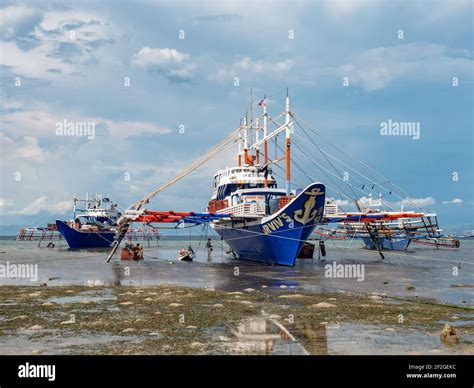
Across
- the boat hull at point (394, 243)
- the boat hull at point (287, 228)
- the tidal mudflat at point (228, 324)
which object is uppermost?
the boat hull at point (287, 228)

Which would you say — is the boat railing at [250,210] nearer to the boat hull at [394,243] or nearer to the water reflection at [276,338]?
the water reflection at [276,338]

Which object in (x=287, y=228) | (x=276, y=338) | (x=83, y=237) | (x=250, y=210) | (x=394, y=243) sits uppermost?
(x=250, y=210)

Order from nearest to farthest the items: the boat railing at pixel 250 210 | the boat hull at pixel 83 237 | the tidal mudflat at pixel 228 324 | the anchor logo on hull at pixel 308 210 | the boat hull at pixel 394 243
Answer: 1. the tidal mudflat at pixel 228 324
2. the anchor logo on hull at pixel 308 210
3. the boat railing at pixel 250 210
4. the boat hull at pixel 394 243
5. the boat hull at pixel 83 237

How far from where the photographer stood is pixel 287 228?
3906 centimetres

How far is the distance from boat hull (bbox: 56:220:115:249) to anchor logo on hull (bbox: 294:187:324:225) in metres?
64.1

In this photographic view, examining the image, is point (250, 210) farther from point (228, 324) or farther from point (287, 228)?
point (228, 324)

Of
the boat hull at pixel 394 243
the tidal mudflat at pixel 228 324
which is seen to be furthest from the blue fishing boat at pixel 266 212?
the boat hull at pixel 394 243

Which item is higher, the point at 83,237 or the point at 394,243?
the point at 83,237

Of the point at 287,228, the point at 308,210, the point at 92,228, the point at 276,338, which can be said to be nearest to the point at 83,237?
the point at 92,228

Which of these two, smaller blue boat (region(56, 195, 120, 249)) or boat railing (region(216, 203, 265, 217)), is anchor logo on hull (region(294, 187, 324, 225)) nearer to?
boat railing (region(216, 203, 265, 217))

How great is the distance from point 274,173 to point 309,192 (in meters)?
18.0

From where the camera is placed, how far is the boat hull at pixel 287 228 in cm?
3806

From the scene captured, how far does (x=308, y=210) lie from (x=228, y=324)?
23.5m

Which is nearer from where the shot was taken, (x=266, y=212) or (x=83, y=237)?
(x=266, y=212)
